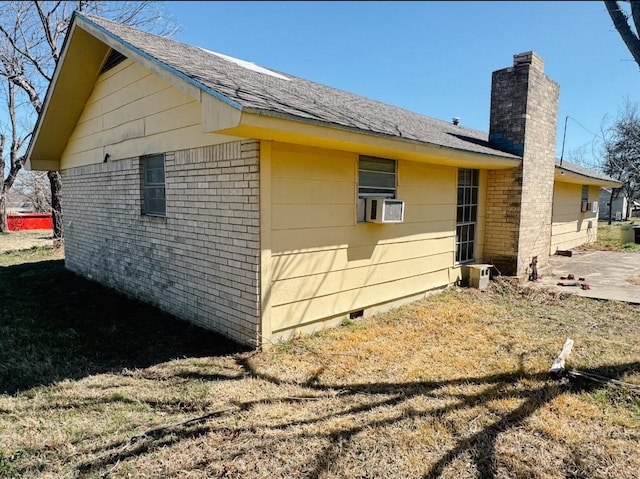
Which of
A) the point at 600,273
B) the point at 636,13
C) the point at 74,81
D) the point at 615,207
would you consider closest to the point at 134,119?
the point at 74,81

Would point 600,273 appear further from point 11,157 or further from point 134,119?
point 11,157

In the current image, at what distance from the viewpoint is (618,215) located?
36156mm

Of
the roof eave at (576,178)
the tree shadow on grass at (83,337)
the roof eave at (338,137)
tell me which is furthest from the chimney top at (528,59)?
the tree shadow on grass at (83,337)

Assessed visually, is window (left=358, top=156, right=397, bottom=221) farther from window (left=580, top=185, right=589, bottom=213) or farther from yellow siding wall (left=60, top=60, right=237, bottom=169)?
window (left=580, top=185, right=589, bottom=213)

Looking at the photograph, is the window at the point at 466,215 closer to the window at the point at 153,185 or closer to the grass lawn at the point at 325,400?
the grass lawn at the point at 325,400

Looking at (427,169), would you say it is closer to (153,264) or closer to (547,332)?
(547,332)

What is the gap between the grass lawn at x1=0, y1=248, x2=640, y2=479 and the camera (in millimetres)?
2738

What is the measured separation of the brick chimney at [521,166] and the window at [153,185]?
6.75 meters

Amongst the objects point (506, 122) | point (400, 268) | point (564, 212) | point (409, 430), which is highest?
point (506, 122)

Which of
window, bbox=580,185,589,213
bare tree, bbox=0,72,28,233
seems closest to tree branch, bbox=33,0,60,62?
bare tree, bbox=0,72,28,233

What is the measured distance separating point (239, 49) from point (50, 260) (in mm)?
8679

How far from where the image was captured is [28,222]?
26969 millimetres

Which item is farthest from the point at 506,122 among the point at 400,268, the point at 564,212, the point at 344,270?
the point at 564,212

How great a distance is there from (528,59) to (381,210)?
546 centimetres
